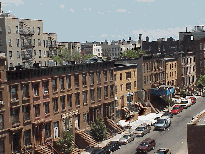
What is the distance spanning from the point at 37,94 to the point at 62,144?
26.5 feet

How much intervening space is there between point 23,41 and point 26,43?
1.18 meters

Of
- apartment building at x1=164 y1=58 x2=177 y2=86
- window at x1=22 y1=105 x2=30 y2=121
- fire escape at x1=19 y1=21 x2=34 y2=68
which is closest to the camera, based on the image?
window at x1=22 y1=105 x2=30 y2=121

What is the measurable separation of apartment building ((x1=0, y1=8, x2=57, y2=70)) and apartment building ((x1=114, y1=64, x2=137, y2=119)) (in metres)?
18.5

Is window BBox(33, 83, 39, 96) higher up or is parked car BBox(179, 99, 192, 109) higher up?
window BBox(33, 83, 39, 96)

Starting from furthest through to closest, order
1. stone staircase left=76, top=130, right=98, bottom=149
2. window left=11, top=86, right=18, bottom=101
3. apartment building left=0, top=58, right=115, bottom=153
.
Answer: stone staircase left=76, top=130, right=98, bottom=149 < window left=11, top=86, right=18, bottom=101 < apartment building left=0, top=58, right=115, bottom=153

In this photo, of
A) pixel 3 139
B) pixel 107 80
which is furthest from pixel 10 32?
pixel 3 139

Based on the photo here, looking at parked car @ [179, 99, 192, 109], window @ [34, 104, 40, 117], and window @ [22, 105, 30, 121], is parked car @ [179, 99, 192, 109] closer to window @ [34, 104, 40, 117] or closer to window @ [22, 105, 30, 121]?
window @ [34, 104, 40, 117]

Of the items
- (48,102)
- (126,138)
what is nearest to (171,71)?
(126,138)

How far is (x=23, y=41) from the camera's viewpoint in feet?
297

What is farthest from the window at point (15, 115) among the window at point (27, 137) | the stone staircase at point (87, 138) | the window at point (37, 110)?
the stone staircase at point (87, 138)

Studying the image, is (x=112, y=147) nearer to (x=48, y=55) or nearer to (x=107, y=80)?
(x=107, y=80)

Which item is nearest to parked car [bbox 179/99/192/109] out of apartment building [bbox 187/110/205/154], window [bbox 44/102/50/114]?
window [bbox 44/102/50/114]

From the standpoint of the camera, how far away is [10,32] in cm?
8525

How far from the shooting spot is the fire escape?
89.5m
